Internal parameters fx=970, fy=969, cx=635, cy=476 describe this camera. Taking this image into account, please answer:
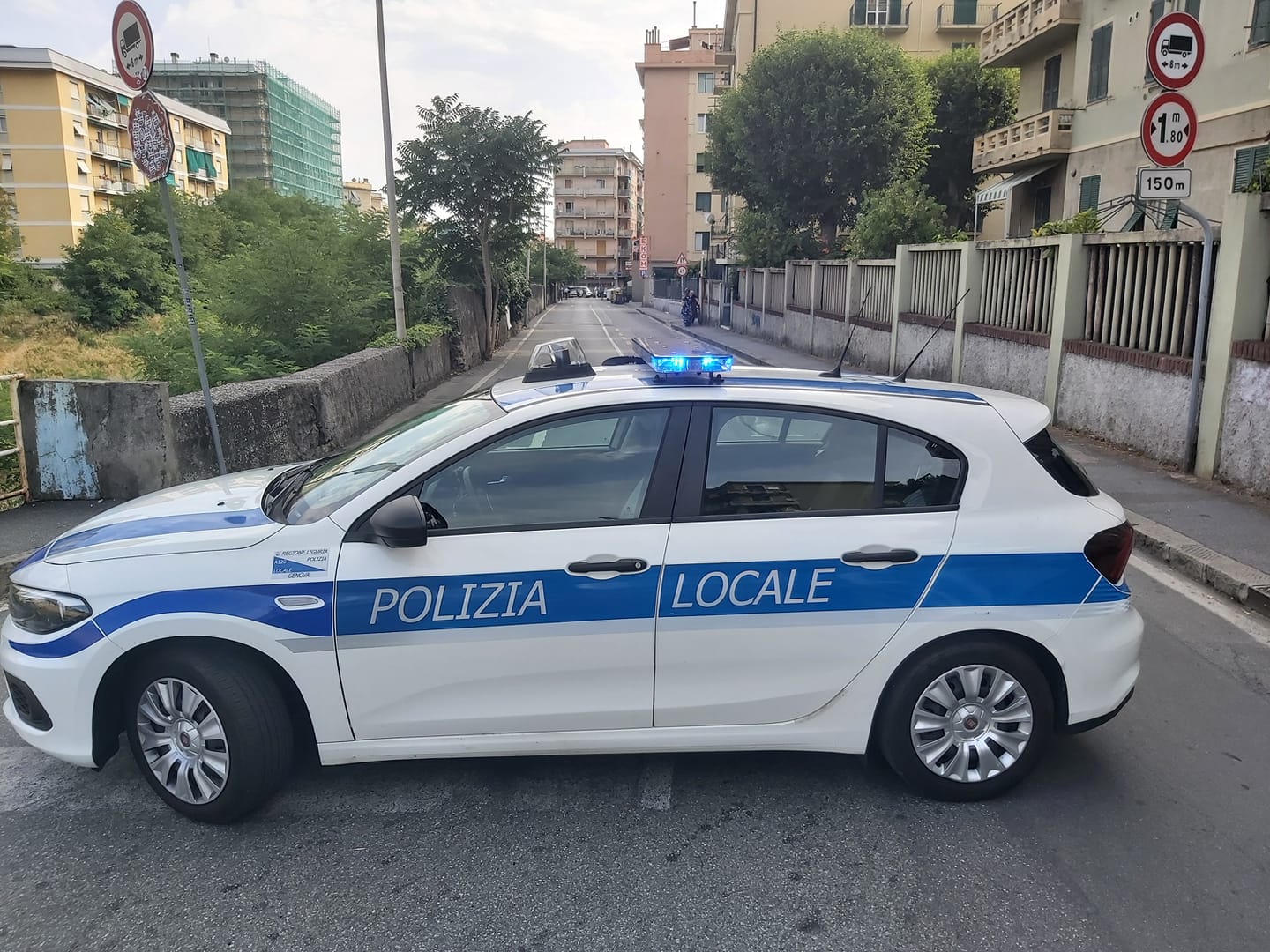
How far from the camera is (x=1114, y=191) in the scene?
74.7 ft

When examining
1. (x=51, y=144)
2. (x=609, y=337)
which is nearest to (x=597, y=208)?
(x=51, y=144)

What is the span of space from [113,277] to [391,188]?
30.1 meters

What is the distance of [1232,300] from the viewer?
8453 mm

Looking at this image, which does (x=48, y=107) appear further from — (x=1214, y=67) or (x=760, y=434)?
(x=760, y=434)

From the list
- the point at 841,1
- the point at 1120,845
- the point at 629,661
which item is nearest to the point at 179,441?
the point at 629,661

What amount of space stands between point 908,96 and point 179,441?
2699 centimetres

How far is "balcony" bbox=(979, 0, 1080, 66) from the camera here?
965 inches

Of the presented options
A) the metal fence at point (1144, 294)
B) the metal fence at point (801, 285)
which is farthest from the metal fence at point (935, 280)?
the metal fence at point (801, 285)

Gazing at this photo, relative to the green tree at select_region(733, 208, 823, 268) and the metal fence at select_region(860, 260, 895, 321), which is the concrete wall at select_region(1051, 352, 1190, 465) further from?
the green tree at select_region(733, 208, 823, 268)

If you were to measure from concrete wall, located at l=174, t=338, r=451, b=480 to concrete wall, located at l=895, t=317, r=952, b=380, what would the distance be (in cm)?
800

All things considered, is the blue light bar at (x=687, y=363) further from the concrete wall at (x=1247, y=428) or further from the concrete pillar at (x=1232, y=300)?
the concrete pillar at (x=1232, y=300)

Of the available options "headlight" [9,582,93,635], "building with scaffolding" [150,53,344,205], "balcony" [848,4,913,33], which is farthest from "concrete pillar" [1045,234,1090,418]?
"building with scaffolding" [150,53,344,205]

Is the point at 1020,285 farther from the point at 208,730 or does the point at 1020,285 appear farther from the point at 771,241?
the point at 771,241

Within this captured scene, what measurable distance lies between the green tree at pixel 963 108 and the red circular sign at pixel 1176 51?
96.3 ft
